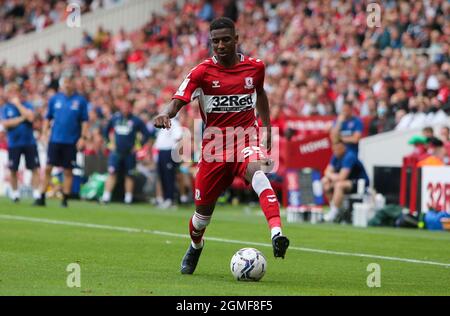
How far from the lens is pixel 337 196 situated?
20.4 meters

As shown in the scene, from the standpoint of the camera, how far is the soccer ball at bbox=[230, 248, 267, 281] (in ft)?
34.5

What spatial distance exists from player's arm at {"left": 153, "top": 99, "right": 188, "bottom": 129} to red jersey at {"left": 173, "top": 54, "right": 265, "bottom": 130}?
15 centimetres

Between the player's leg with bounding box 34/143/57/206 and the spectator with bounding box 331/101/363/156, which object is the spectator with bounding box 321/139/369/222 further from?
the player's leg with bounding box 34/143/57/206

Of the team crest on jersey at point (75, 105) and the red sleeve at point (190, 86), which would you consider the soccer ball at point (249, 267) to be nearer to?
the red sleeve at point (190, 86)

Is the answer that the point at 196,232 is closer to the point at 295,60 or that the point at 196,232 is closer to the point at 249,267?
the point at 249,267

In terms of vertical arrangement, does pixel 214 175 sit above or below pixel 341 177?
above

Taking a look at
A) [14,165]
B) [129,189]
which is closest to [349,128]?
[129,189]

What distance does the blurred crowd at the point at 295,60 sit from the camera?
2452 cm

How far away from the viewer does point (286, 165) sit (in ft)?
79.5

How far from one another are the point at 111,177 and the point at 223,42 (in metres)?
15.0

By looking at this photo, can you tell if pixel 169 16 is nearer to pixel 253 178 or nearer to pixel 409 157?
pixel 409 157

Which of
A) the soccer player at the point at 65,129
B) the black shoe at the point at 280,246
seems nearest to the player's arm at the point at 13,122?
the soccer player at the point at 65,129
